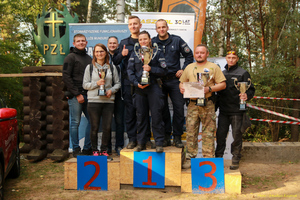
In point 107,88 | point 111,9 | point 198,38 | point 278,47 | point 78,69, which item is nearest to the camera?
point 107,88

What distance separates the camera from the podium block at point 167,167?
162 inches

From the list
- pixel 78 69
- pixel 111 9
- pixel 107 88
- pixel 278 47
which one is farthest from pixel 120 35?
pixel 111 9

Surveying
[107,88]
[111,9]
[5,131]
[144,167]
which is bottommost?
[144,167]

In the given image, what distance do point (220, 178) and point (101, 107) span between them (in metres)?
1.99

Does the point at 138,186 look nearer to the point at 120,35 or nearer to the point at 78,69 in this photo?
the point at 78,69

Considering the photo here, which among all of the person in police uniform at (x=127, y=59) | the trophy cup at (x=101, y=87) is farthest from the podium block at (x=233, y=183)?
the trophy cup at (x=101, y=87)

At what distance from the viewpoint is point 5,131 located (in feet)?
11.9

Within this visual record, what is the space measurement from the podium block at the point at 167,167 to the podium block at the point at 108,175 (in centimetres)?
7

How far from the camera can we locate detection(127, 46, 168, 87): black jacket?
4105 millimetres

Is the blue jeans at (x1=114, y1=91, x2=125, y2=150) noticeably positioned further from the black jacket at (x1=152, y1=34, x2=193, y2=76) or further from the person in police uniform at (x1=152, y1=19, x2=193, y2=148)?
the black jacket at (x1=152, y1=34, x2=193, y2=76)

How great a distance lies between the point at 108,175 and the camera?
4.23 m

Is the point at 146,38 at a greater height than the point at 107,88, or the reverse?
the point at 146,38

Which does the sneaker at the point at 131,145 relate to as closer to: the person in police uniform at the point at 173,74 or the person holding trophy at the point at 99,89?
the person holding trophy at the point at 99,89

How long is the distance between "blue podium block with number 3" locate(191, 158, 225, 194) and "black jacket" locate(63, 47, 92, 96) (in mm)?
2229
